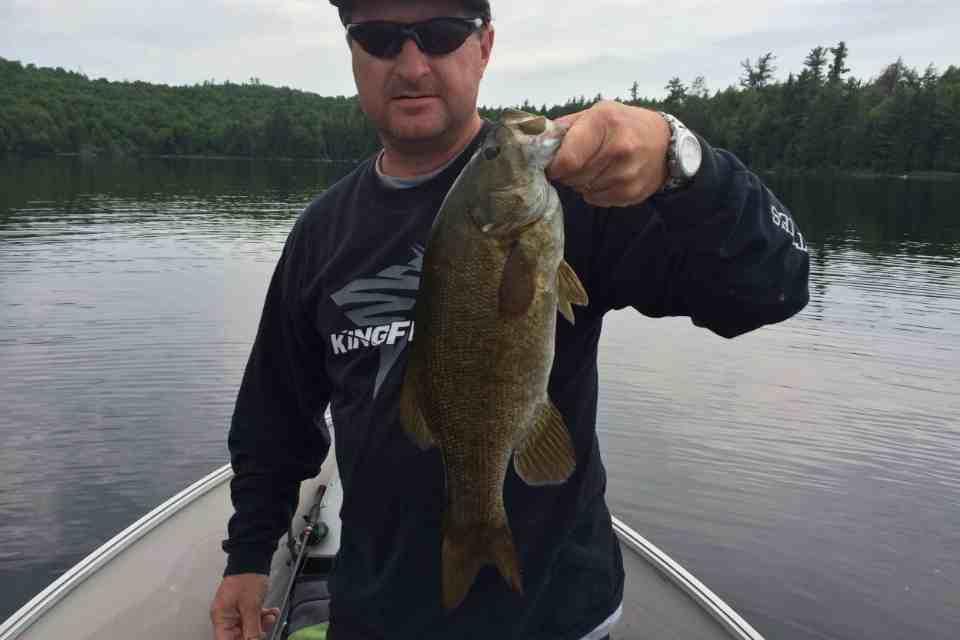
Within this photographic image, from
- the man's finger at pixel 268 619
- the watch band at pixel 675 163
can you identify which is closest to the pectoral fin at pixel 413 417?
the watch band at pixel 675 163

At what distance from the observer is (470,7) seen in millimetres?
2191

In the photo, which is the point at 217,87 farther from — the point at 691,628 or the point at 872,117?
the point at 691,628

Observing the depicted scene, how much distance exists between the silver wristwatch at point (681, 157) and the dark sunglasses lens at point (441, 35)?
744 millimetres

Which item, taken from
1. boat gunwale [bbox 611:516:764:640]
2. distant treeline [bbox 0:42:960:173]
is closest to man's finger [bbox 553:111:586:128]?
boat gunwale [bbox 611:516:764:640]

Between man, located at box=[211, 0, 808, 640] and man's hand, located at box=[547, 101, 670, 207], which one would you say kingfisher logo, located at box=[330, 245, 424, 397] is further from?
man's hand, located at box=[547, 101, 670, 207]

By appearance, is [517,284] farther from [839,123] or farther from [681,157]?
[839,123]

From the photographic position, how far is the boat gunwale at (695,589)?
3.52 meters

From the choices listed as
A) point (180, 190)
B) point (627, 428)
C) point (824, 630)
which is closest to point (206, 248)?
point (627, 428)

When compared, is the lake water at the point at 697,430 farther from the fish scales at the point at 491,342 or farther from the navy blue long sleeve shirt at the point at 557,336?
the fish scales at the point at 491,342

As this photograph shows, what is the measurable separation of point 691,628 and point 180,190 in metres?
54.4

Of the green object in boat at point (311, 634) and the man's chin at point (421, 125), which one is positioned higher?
the man's chin at point (421, 125)

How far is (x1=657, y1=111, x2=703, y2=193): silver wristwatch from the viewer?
1.71 metres

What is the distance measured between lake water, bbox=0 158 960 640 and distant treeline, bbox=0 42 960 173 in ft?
165

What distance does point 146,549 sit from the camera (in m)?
4.15
